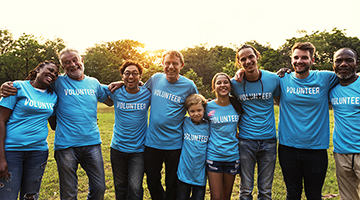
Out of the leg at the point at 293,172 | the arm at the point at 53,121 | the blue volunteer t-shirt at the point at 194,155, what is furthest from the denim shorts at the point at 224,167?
the arm at the point at 53,121

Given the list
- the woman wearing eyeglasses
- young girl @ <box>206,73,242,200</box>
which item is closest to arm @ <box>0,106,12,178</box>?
the woman wearing eyeglasses

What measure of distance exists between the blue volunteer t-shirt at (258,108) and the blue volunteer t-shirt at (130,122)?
169cm

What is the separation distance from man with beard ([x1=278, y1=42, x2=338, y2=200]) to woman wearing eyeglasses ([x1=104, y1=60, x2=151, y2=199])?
2391 mm

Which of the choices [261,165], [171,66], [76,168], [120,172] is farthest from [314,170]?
[76,168]

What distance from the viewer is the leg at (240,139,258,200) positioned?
12.0 ft

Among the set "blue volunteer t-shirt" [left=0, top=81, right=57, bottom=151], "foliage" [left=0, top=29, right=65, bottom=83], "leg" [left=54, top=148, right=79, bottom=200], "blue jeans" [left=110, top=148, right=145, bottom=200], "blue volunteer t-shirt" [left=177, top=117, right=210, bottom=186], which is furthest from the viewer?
"foliage" [left=0, top=29, right=65, bottom=83]

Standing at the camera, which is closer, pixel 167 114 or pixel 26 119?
pixel 26 119

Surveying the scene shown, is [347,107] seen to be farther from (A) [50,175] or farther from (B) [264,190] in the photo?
(A) [50,175]

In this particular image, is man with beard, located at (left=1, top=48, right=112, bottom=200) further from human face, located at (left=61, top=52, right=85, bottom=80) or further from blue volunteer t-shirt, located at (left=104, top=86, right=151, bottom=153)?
blue volunteer t-shirt, located at (left=104, top=86, right=151, bottom=153)

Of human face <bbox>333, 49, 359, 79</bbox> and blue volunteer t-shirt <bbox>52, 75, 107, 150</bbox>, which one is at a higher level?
human face <bbox>333, 49, 359, 79</bbox>

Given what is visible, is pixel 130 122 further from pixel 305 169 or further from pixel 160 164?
pixel 305 169

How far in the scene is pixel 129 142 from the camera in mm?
3861

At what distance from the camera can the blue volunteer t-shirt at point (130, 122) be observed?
3.86 meters

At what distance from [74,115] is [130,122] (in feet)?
2.88
